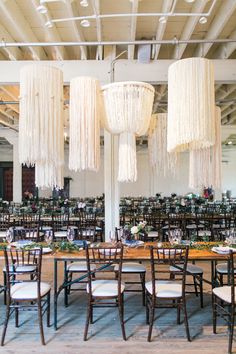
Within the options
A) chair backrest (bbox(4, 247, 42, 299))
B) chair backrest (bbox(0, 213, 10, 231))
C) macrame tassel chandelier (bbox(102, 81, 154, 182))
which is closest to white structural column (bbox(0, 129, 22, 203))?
chair backrest (bbox(0, 213, 10, 231))

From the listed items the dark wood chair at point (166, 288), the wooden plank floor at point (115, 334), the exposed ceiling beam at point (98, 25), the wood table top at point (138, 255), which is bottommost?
the wooden plank floor at point (115, 334)

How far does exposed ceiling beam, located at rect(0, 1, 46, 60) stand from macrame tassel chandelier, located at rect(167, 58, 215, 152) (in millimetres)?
2708

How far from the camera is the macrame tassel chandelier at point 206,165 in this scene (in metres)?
2.87

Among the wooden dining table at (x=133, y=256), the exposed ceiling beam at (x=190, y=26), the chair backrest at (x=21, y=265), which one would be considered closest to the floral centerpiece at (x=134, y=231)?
the wooden dining table at (x=133, y=256)

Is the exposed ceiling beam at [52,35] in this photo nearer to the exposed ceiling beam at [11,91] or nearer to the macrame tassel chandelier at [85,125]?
the exposed ceiling beam at [11,91]

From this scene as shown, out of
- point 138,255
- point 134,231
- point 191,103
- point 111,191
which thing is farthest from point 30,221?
point 191,103

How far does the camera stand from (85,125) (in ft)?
8.63

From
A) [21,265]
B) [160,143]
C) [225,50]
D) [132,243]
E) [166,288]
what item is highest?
[225,50]

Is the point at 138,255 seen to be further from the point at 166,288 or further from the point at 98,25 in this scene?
the point at 98,25

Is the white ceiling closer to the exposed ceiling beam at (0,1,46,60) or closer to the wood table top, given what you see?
the exposed ceiling beam at (0,1,46,60)

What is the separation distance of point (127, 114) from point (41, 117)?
712 millimetres

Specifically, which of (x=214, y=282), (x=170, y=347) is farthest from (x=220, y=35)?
(x=170, y=347)

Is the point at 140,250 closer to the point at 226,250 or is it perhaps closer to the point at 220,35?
the point at 226,250

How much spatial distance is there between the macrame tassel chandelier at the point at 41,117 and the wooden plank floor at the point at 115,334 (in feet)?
5.44
